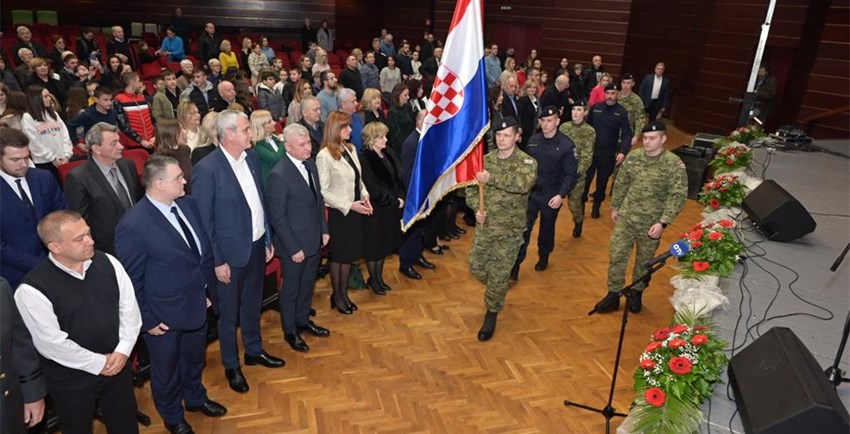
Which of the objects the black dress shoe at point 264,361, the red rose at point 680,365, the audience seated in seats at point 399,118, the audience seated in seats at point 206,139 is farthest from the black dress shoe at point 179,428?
the audience seated in seats at point 399,118

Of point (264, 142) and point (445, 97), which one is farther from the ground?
point (445, 97)

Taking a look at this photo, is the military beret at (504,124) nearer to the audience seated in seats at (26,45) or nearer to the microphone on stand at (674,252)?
the microphone on stand at (674,252)

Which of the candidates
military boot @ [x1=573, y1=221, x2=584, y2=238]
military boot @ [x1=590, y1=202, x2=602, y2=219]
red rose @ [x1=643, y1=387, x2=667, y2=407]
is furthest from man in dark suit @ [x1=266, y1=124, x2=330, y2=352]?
military boot @ [x1=590, y1=202, x2=602, y2=219]

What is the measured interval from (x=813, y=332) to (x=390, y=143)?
400cm

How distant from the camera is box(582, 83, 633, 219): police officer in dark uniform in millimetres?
6551

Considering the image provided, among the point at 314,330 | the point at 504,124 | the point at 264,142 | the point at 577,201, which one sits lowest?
the point at 314,330

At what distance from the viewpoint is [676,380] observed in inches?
98.9

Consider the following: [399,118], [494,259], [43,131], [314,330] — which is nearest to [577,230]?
[399,118]

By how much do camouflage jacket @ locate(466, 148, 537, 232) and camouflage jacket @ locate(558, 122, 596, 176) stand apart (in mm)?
2185

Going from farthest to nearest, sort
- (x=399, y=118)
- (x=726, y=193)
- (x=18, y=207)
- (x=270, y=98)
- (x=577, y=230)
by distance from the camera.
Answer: (x=270, y=98) < (x=577, y=230) < (x=399, y=118) < (x=726, y=193) < (x=18, y=207)

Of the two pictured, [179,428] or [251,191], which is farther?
[251,191]

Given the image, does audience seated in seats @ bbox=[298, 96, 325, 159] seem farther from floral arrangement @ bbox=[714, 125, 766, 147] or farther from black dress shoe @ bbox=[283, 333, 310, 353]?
floral arrangement @ bbox=[714, 125, 766, 147]

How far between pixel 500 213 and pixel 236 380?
2.19 metres

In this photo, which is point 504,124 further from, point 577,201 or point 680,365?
point 577,201
